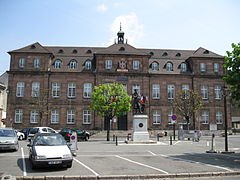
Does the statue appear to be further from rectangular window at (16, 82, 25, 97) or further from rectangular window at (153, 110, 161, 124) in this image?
rectangular window at (16, 82, 25, 97)

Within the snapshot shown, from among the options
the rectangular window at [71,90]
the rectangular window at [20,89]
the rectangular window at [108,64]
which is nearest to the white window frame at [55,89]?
the rectangular window at [71,90]

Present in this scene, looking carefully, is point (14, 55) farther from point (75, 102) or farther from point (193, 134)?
point (193, 134)

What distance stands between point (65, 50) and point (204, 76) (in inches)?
1021

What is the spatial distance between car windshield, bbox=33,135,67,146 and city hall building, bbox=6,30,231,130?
2637 centimetres

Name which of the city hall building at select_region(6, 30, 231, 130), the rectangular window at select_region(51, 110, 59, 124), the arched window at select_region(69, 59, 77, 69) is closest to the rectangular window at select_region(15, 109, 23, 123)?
the city hall building at select_region(6, 30, 231, 130)

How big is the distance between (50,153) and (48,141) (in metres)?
1.20

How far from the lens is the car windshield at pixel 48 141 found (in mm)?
10500

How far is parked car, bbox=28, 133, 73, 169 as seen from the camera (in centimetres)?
923

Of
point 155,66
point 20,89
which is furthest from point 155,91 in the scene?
point 20,89

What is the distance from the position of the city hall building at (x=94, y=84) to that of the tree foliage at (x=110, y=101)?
9885 millimetres

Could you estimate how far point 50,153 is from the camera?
376 inches

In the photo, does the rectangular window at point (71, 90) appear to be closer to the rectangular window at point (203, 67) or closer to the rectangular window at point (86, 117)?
the rectangular window at point (86, 117)

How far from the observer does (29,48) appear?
40750 mm

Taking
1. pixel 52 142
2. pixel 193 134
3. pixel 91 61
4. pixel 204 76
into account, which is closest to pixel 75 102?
pixel 91 61
